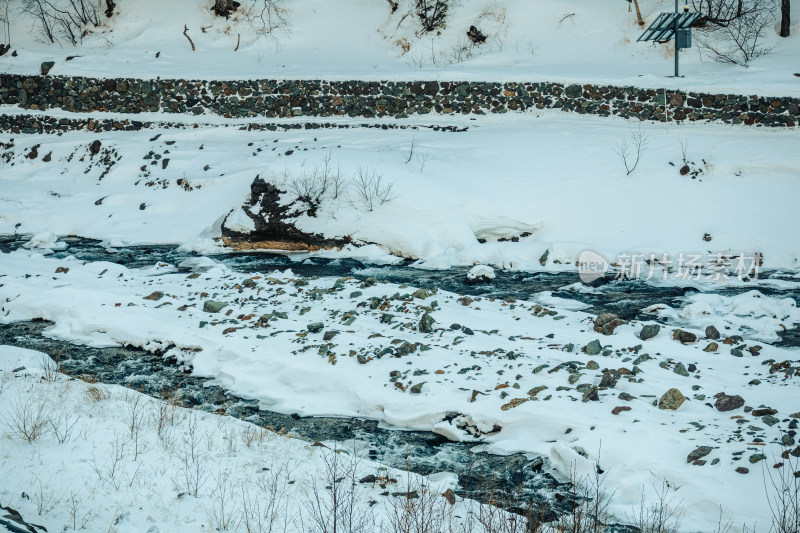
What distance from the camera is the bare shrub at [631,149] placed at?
614 inches

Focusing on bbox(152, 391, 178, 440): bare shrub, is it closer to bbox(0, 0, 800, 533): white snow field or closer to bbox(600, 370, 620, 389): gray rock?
bbox(0, 0, 800, 533): white snow field

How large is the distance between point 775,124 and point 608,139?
381 cm

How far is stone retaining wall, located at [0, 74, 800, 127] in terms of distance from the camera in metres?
17.2

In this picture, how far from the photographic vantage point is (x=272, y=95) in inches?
777

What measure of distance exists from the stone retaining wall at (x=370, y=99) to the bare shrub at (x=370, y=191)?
16.0 ft

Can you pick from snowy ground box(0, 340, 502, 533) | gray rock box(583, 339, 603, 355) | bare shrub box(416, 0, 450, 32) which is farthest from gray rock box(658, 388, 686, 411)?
bare shrub box(416, 0, 450, 32)

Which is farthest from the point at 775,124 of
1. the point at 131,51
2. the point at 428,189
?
the point at 131,51

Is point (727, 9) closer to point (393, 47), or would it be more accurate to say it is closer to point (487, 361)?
point (393, 47)

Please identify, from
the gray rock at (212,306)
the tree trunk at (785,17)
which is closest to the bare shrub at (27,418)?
the gray rock at (212,306)

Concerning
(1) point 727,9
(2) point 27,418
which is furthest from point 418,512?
(1) point 727,9

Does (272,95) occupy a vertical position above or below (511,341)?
above

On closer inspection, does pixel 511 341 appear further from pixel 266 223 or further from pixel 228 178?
pixel 228 178

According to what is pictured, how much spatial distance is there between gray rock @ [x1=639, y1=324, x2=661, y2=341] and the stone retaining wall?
10.2 metres

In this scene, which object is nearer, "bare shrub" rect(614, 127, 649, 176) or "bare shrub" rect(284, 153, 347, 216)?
"bare shrub" rect(284, 153, 347, 216)
